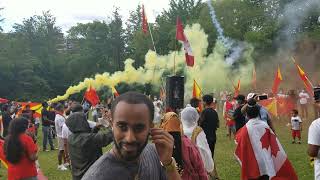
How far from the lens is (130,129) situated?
7.55ft

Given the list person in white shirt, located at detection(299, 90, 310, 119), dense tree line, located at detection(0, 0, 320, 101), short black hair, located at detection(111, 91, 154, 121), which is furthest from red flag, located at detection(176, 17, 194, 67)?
dense tree line, located at detection(0, 0, 320, 101)

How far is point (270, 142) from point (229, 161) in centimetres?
563

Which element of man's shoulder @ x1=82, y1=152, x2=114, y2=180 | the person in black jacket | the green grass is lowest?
the green grass

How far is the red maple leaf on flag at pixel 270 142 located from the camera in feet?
21.9

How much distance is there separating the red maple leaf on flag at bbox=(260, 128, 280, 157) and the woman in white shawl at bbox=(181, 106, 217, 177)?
795 mm

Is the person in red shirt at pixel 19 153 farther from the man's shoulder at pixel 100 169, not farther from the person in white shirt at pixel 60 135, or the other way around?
the person in white shirt at pixel 60 135

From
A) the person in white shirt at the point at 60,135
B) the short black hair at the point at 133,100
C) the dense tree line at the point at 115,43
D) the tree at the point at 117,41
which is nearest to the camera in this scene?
the short black hair at the point at 133,100

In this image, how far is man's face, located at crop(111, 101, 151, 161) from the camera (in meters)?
2.28

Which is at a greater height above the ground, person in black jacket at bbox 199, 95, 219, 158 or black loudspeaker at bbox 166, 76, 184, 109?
black loudspeaker at bbox 166, 76, 184, 109

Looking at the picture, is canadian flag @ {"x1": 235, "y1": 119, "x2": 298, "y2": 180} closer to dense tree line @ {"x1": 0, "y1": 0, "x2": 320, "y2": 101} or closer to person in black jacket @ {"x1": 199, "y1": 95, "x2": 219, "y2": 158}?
person in black jacket @ {"x1": 199, "y1": 95, "x2": 219, "y2": 158}

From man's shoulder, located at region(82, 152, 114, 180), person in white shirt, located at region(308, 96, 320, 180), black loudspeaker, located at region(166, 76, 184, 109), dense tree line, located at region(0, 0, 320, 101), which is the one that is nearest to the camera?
man's shoulder, located at region(82, 152, 114, 180)

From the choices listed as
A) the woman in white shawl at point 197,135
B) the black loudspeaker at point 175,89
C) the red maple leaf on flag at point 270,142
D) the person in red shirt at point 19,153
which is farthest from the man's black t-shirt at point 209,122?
the black loudspeaker at point 175,89

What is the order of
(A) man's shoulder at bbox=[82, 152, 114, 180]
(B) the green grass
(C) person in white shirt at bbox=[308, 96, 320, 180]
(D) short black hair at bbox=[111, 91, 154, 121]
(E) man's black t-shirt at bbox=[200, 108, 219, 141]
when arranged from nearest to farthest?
(A) man's shoulder at bbox=[82, 152, 114, 180], (D) short black hair at bbox=[111, 91, 154, 121], (C) person in white shirt at bbox=[308, 96, 320, 180], (E) man's black t-shirt at bbox=[200, 108, 219, 141], (B) the green grass

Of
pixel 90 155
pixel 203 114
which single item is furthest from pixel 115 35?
pixel 90 155
